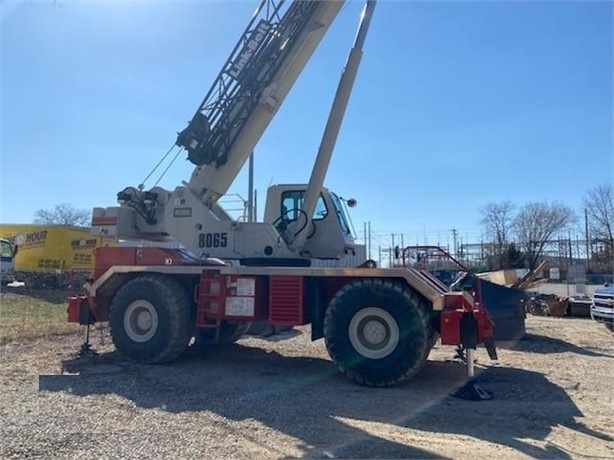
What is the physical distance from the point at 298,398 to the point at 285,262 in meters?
3.23

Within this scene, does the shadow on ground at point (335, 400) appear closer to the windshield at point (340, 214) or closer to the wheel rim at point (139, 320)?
the wheel rim at point (139, 320)

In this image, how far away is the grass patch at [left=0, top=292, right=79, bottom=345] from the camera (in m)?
12.0

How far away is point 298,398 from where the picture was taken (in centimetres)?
684

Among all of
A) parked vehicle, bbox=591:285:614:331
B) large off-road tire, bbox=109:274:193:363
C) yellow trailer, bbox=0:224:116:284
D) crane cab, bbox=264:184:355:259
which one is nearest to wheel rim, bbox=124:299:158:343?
large off-road tire, bbox=109:274:193:363

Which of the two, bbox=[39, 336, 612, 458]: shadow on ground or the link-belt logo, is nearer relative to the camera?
bbox=[39, 336, 612, 458]: shadow on ground

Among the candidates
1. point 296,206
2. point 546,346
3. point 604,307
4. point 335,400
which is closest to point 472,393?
point 335,400

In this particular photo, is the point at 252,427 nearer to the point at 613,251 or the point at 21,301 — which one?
the point at 21,301

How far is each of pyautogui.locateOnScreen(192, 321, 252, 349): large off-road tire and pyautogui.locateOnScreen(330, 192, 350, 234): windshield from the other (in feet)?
8.40

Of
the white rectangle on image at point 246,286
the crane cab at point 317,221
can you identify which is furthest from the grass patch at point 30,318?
the crane cab at point 317,221

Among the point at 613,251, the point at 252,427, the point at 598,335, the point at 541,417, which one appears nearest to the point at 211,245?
the point at 252,427

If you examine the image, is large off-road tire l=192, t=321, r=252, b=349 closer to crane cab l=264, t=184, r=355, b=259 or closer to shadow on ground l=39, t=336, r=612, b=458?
shadow on ground l=39, t=336, r=612, b=458

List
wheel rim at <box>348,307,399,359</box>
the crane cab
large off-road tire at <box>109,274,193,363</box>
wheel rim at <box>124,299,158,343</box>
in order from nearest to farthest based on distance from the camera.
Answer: wheel rim at <box>348,307,399,359</box> < large off-road tire at <box>109,274,193,363</box> < wheel rim at <box>124,299,158,343</box> < the crane cab

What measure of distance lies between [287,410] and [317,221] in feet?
15.3

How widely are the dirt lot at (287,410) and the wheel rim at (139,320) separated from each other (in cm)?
49
